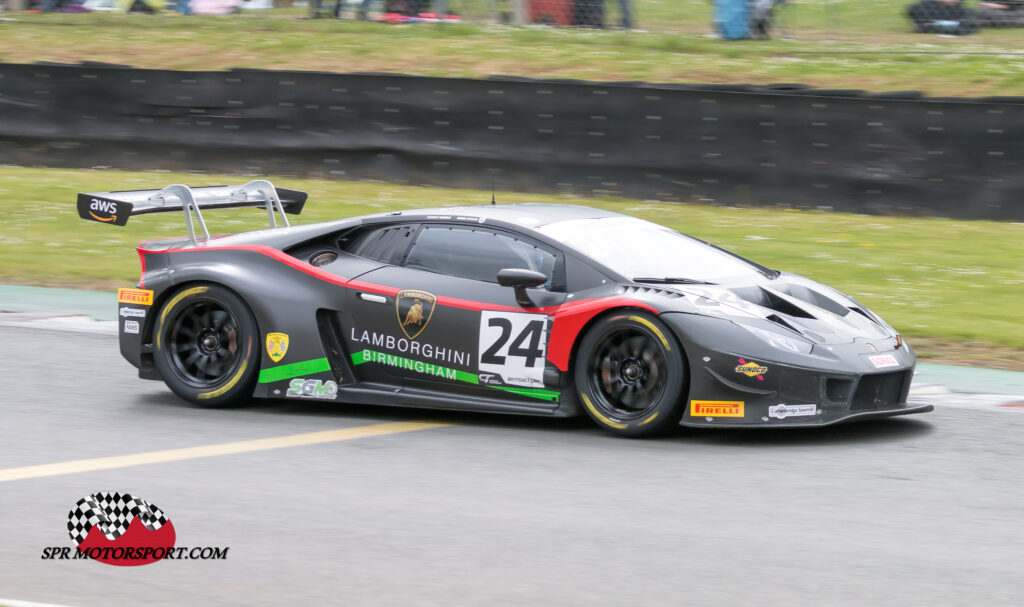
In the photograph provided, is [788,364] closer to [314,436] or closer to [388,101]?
[314,436]

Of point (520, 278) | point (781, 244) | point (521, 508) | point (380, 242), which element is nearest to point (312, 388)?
point (380, 242)

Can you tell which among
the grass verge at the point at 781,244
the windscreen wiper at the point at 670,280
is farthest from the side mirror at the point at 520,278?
the grass verge at the point at 781,244

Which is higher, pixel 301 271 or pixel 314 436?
pixel 301 271

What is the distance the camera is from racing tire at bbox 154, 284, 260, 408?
7672 mm

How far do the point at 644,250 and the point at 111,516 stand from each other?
3167 millimetres

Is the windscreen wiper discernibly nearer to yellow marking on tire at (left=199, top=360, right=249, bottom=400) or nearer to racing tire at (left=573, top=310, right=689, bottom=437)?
racing tire at (left=573, top=310, right=689, bottom=437)

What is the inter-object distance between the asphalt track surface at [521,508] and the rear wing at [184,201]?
3.48 feet

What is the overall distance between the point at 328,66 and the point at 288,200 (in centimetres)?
1104

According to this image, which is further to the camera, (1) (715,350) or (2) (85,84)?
(2) (85,84)

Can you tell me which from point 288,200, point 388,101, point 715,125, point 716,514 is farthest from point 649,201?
point 716,514

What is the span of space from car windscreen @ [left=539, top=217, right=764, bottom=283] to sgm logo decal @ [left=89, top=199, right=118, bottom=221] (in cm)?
247

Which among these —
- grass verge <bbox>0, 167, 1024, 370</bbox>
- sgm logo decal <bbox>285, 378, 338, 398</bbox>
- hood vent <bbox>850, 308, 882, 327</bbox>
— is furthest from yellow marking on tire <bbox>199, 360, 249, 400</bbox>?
grass verge <bbox>0, 167, 1024, 370</bbox>

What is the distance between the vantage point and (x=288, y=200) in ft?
30.0

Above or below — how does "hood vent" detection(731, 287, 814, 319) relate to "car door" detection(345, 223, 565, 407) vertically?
above
